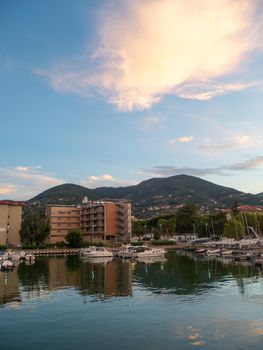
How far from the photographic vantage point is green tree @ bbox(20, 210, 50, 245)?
134500 mm

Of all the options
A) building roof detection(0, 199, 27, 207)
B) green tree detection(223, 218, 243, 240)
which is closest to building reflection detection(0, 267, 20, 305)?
building roof detection(0, 199, 27, 207)

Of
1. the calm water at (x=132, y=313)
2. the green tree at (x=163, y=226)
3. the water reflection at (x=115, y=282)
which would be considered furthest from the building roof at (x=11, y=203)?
the calm water at (x=132, y=313)

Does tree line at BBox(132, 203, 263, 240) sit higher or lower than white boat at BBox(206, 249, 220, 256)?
higher

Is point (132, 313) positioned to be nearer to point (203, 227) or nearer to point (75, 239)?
point (75, 239)

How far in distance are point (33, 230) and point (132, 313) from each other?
4175 inches

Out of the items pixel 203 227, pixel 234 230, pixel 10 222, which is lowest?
pixel 234 230

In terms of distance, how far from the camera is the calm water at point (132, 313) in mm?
26516

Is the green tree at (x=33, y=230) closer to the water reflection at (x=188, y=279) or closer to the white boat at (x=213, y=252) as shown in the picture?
the white boat at (x=213, y=252)

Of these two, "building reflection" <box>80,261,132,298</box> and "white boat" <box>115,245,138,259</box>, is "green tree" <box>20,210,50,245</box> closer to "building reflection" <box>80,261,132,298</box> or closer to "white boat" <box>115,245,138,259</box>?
"white boat" <box>115,245,138,259</box>

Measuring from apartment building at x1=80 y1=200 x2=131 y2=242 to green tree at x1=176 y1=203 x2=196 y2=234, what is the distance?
29.2 metres

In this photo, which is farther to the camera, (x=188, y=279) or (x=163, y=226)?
(x=163, y=226)

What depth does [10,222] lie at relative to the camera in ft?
465

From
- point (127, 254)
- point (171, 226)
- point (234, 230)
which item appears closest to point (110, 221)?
point (171, 226)

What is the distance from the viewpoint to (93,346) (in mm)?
25625
